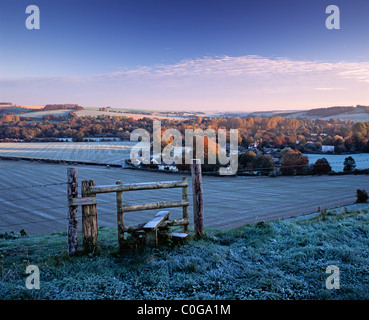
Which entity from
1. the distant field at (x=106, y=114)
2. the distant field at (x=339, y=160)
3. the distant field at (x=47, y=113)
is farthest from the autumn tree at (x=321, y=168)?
the distant field at (x=47, y=113)

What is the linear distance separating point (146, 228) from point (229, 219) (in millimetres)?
14538

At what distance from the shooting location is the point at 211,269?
539cm

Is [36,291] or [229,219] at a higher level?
[36,291]

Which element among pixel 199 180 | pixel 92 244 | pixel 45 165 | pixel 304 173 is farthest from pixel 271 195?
pixel 45 165

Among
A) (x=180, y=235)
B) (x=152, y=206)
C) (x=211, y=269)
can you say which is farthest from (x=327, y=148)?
(x=211, y=269)

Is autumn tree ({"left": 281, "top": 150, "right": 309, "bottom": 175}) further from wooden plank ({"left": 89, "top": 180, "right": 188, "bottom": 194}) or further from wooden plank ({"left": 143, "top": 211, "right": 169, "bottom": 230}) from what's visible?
wooden plank ({"left": 143, "top": 211, "right": 169, "bottom": 230})

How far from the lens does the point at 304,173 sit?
143ft

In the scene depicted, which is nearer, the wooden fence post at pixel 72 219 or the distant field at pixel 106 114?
the wooden fence post at pixel 72 219

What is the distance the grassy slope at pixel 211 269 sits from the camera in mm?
4551

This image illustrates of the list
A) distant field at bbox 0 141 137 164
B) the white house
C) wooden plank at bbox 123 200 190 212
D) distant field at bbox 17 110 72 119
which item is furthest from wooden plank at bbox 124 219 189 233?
distant field at bbox 17 110 72 119

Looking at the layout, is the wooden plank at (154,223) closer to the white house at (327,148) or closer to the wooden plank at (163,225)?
the wooden plank at (163,225)

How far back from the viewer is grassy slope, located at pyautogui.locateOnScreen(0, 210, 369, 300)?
4.55m
